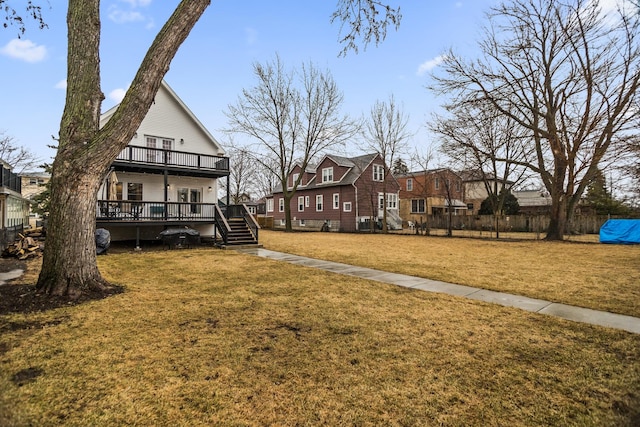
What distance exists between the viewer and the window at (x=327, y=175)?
1332 inches

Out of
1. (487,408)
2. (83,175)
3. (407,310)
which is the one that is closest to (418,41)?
(407,310)

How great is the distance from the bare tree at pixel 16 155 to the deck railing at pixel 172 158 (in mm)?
28779

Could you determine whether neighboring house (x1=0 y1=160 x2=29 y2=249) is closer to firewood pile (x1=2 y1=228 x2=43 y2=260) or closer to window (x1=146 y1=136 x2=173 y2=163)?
firewood pile (x1=2 y1=228 x2=43 y2=260)

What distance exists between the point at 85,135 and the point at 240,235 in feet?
34.9

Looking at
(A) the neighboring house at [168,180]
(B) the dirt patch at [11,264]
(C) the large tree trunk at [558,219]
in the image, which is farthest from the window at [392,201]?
(B) the dirt patch at [11,264]

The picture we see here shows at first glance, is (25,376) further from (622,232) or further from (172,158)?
(622,232)

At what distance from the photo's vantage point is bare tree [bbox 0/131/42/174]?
35.0 meters

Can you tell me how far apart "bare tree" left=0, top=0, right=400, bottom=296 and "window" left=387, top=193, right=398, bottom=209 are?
93.9 ft

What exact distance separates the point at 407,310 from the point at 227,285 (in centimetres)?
398

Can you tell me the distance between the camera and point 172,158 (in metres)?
17.0

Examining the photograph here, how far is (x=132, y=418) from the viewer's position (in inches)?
94.5

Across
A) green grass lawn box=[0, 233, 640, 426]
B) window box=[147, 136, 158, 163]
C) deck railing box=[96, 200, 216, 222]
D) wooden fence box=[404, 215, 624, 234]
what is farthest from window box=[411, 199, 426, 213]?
green grass lawn box=[0, 233, 640, 426]

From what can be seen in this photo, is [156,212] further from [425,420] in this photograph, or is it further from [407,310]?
[425,420]

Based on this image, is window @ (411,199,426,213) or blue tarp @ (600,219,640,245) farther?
window @ (411,199,426,213)
